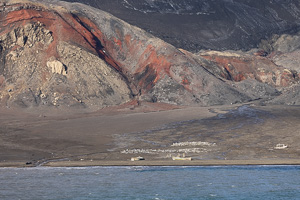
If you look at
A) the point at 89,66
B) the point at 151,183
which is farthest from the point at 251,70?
the point at 151,183

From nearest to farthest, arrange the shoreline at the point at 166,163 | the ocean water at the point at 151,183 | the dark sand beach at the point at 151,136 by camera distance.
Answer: the ocean water at the point at 151,183, the shoreline at the point at 166,163, the dark sand beach at the point at 151,136

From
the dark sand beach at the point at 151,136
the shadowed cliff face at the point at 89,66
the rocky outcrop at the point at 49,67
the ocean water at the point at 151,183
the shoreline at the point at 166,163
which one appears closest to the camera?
the ocean water at the point at 151,183

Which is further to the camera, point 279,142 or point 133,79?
point 133,79

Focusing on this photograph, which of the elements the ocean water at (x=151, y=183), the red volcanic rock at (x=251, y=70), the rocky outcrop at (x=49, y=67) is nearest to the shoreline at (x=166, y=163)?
the ocean water at (x=151, y=183)

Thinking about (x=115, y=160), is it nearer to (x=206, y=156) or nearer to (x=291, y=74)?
(x=206, y=156)

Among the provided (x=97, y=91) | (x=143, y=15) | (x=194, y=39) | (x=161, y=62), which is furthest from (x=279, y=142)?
(x=143, y=15)

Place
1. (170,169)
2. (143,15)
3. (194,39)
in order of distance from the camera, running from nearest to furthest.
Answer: (170,169) → (194,39) → (143,15)

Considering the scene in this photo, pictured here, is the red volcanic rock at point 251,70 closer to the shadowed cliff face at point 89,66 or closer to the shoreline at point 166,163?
the shadowed cliff face at point 89,66
